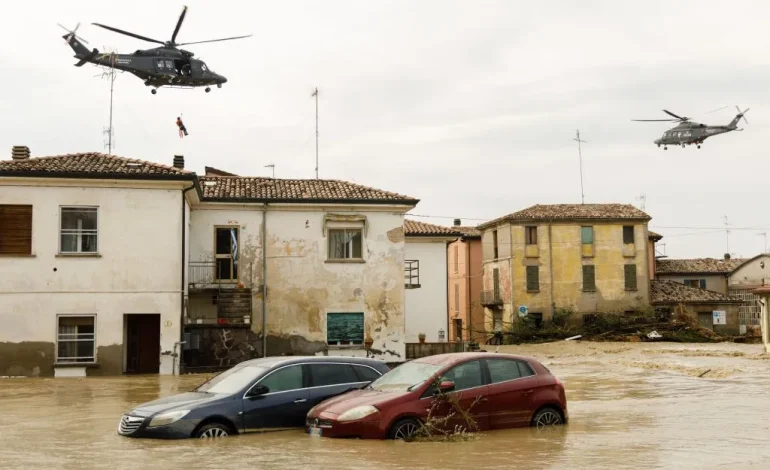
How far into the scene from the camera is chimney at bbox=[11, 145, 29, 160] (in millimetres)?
32469

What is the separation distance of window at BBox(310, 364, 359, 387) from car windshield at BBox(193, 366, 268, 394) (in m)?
0.85

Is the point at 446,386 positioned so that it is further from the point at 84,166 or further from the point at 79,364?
the point at 84,166

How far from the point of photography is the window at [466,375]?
1375 centimetres

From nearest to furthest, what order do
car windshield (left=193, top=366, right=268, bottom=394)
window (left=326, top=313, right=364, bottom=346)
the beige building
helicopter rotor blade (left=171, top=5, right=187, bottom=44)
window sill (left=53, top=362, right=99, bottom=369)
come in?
1. car windshield (left=193, top=366, right=268, bottom=394)
2. window sill (left=53, top=362, right=99, bottom=369)
3. window (left=326, top=313, right=364, bottom=346)
4. helicopter rotor blade (left=171, top=5, right=187, bottom=44)
5. the beige building

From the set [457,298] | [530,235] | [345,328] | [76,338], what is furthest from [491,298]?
[76,338]

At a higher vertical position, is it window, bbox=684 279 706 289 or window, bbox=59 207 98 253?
window, bbox=59 207 98 253

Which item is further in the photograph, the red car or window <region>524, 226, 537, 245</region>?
window <region>524, 226, 537, 245</region>

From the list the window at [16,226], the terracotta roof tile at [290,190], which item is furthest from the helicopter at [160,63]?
the window at [16,226]

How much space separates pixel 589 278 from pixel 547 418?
46.7m

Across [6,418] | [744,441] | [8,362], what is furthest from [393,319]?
[744,441]

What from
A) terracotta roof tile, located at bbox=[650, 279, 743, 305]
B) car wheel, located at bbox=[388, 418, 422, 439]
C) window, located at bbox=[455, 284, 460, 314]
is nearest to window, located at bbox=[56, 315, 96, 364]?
car wheel, located at bbox=[388, 418, 422, 439]

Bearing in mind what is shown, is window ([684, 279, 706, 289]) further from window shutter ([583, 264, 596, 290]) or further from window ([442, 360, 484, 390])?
window ([442, 360, 484, 390])

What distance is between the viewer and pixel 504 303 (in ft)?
200

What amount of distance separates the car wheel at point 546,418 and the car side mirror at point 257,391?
14.1 ft
